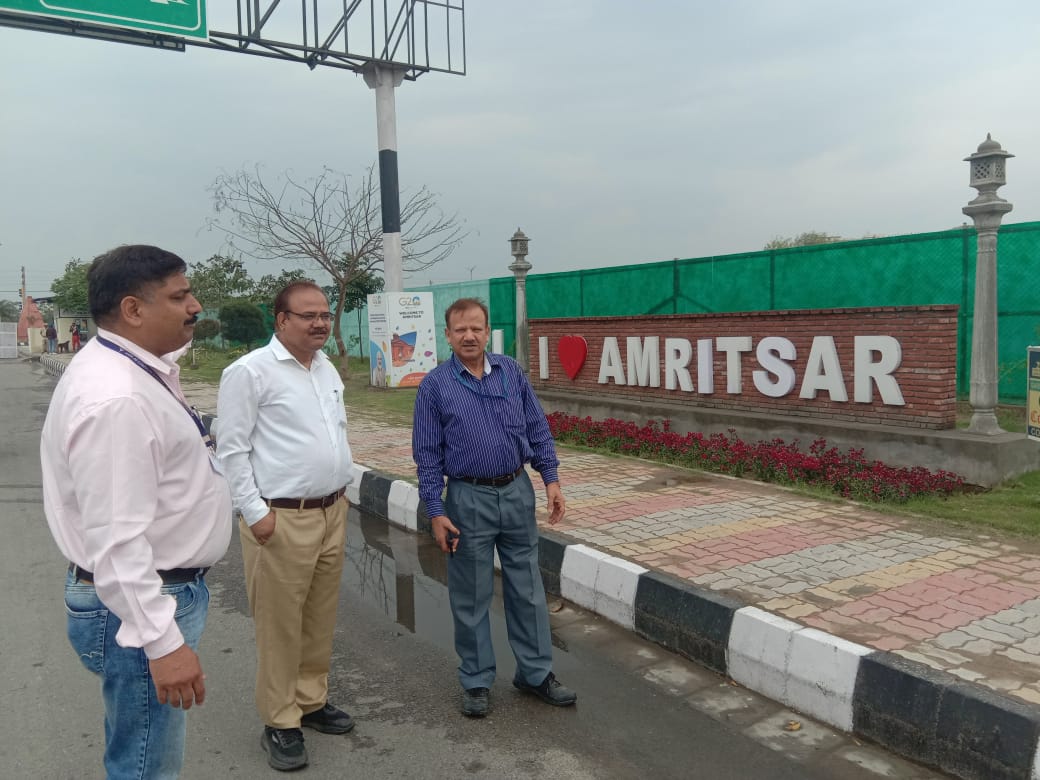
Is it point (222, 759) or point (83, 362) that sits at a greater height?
point (83, 362)

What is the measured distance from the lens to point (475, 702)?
11.5 ft

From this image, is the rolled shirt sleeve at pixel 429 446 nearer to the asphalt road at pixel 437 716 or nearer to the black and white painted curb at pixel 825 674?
the asphalt road at pixel 437 716

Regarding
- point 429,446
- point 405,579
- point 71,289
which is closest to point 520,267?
point 405,579

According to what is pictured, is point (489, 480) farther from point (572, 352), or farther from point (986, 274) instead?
point (572, 352)

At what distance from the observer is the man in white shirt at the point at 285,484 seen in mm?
3037

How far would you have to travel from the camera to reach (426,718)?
350 cm

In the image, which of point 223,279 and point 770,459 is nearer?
point 770,459

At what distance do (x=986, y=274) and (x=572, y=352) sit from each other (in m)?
5.08

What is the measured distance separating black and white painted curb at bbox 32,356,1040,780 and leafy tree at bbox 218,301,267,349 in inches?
1031

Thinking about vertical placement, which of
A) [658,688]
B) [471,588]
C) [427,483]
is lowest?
[658,688]

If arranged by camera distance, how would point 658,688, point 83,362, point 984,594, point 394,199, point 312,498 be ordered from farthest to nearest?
point 394,199
point 984,594
point 658,688
point 312,498
point 83,362

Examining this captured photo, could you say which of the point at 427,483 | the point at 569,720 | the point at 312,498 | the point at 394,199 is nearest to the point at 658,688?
the point at 569,720

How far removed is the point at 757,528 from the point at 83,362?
4711 mm

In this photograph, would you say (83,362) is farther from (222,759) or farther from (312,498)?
(222,759)
